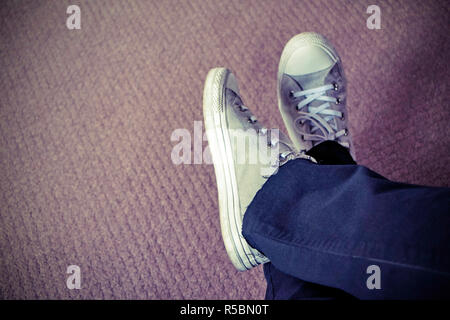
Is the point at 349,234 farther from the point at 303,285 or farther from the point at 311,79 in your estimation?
the point at 311,79

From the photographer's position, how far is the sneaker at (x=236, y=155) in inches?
23.8

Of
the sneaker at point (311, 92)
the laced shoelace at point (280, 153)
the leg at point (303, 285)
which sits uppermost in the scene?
the sneaker at point (311, 92)

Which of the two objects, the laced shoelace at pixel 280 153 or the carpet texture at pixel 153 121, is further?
the carpet texture at pixel 153 121

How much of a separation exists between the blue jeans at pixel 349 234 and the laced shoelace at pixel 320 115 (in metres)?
0.25

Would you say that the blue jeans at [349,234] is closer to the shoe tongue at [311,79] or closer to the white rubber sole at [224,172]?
the white rubber sole at [224,172]

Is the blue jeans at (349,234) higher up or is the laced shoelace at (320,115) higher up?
the laced shoelace at (320,115)

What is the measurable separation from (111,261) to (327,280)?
55 cm

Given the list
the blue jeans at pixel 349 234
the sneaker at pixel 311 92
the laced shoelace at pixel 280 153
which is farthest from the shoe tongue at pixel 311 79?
the blue jeans at pixel 349 234

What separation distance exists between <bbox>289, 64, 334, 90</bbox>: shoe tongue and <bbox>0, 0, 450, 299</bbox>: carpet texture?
0.07 m

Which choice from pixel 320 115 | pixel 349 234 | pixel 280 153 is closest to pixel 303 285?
pixel 349 234

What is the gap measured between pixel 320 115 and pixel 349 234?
462 millimetres

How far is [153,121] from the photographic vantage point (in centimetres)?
79

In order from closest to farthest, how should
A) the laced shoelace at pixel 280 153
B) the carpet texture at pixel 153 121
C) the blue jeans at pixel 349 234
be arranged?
the blue jeans at pixel 349 234 < the laced shoelace at pixel 280 153 < the carpet texture at pixel 153 121

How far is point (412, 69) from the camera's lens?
0.78 m
